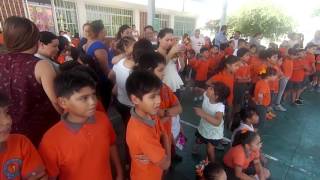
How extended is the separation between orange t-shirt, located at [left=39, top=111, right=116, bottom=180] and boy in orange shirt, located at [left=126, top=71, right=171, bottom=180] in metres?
0.21

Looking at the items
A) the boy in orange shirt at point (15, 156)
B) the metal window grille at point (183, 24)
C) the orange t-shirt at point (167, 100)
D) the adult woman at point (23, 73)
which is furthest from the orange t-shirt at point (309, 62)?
the metal window grille at point (183, 24)

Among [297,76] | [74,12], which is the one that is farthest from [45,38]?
[74,12]

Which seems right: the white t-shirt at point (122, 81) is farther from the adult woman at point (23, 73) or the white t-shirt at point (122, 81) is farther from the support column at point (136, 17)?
the support column at point (136, 17)

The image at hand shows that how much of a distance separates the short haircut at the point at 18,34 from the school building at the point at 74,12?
676cm

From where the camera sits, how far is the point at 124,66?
107 inches

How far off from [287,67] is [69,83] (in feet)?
16.4

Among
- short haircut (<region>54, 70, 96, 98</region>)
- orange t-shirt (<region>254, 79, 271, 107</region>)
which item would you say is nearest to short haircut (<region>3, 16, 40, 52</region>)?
short haircut (<region>54, 70, 96, 98</region>)

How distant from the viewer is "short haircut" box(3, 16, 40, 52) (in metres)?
1.60

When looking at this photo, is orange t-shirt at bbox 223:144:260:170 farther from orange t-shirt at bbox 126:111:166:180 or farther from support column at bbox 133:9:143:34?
support column at bbox 133:9:143:34

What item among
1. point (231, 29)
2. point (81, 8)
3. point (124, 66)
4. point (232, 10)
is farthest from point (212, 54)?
point (232, 10)

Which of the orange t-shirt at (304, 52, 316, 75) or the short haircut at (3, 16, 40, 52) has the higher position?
the short haircut at (3, 16, 40, 52)

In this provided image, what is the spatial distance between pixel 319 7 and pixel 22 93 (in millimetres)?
17827

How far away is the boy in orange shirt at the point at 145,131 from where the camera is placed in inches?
65.4

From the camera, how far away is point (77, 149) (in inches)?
59.8
